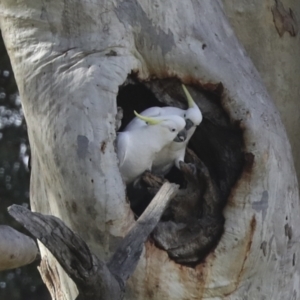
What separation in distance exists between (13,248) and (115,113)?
29 centimetres

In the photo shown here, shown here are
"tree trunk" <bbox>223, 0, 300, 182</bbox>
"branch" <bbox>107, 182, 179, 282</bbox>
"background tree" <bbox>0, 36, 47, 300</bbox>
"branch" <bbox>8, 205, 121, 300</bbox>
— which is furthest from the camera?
"background tree" <bbox>0, 36, 47, 300</bbox>

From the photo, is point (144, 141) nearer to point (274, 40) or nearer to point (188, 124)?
point (188, 124)

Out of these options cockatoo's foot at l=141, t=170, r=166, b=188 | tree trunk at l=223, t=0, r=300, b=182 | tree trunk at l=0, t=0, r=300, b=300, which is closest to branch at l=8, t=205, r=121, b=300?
tree trunk at l=0, t=0, r=300, b=300

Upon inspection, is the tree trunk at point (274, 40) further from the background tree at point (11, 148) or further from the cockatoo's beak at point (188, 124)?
the background tree at point (11, 148)

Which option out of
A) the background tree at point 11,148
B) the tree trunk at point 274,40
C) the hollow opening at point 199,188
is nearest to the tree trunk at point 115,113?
the hollow opening at point 199,188

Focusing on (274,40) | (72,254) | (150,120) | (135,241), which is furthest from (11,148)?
(72,254)

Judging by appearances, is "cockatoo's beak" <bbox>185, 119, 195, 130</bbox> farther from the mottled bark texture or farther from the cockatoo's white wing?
the mottled bark texture

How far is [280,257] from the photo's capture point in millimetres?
1425

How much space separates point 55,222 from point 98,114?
0.30m

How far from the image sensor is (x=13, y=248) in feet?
4.34

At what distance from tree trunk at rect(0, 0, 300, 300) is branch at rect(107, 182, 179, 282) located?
7 cm

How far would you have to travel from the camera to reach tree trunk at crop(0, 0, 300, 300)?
130cm

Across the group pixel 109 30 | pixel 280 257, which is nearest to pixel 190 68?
pixel 109 30

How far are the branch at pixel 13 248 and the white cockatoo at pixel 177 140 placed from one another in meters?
0.28
